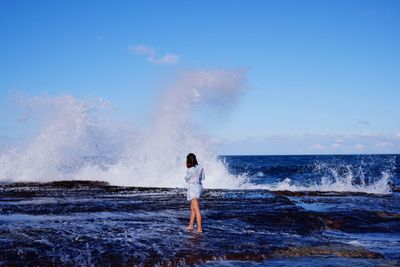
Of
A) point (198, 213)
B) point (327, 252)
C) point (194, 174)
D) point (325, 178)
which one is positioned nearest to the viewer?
point (327, 252)

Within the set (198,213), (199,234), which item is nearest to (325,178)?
(198,213)

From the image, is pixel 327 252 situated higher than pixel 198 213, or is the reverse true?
pixel 198 213

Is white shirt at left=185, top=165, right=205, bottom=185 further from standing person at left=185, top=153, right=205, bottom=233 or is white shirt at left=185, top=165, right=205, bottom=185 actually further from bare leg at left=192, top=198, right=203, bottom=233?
bare leg at left=192, top=198, right=203, bottom=233

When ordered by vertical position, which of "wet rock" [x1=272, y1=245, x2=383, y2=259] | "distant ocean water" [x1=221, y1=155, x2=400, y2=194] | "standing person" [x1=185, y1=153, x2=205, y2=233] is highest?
"standing person" [x1=185, y1=153, x2=205, y2=233]

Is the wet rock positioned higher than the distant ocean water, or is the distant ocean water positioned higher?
the distant ocean water

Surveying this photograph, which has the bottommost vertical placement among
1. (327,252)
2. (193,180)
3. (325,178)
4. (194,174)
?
(327,252)

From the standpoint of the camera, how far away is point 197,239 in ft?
30.2

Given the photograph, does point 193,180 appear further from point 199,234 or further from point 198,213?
point 199,234

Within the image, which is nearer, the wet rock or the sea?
the sea

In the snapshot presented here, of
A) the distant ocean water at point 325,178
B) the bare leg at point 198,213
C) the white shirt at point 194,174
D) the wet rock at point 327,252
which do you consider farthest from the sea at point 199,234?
the distant ocean water at point 325,178

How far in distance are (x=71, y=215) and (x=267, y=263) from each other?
7.24m

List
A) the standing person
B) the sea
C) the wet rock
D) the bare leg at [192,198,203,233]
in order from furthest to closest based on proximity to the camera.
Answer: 1. the standing person
2. the bare leg at [192,198,203,233]
3. the wet rock
4. the sea

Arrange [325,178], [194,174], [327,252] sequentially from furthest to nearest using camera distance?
[325,178] < [194,174] < [327,252]

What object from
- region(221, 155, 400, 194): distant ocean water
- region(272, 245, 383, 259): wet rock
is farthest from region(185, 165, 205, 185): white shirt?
region(221, 155, 400, 194): distant ocean water
